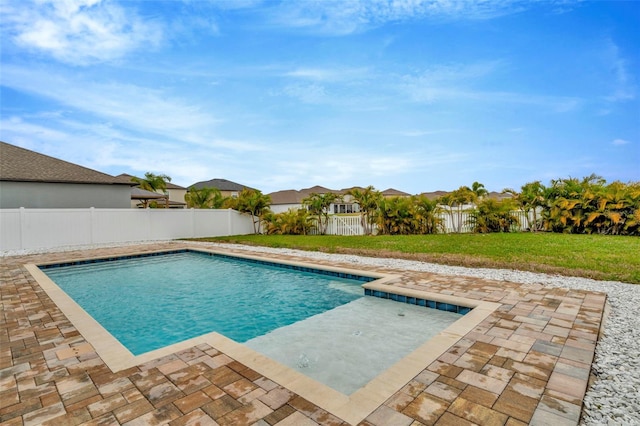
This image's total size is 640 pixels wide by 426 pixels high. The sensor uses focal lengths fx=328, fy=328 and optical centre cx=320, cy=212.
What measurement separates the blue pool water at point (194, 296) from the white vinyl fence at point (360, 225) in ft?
24.0

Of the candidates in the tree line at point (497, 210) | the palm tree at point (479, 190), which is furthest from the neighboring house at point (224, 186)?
the palm tree at point (479, 190)

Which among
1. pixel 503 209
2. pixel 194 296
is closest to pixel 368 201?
pixel 503 209

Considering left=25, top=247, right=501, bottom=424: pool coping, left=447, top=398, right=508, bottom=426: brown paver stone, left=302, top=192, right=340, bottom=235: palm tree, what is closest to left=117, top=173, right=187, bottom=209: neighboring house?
left=302, top=192, right=340, bottom=235: palm tree

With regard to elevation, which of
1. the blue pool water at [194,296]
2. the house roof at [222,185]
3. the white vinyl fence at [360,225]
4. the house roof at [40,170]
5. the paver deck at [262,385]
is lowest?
the blue pool water at [194,296]

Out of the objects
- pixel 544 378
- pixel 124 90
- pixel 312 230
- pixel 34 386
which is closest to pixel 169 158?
pixel 124 90

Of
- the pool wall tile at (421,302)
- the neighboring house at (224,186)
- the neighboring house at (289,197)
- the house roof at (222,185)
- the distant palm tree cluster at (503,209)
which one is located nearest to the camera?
the pool wall tile at (421,302)

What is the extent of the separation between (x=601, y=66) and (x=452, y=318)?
484 inches

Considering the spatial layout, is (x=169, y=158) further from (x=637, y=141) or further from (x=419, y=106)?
(x=637, y=141)

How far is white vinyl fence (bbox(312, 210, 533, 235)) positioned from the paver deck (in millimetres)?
11404

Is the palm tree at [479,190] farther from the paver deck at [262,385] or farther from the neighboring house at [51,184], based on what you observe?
the neighboring house at [51,184]

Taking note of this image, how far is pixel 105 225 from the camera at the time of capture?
14.0 meters

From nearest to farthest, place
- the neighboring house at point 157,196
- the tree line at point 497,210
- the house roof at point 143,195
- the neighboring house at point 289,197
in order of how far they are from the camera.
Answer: the tree line at point 497,210 → the house roof at point 143,195 → the neighboring house at point 157,196 → the neighboring house at point 289,197

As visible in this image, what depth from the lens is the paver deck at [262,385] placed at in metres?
2.13

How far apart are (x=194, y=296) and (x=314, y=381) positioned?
15.3 feet
